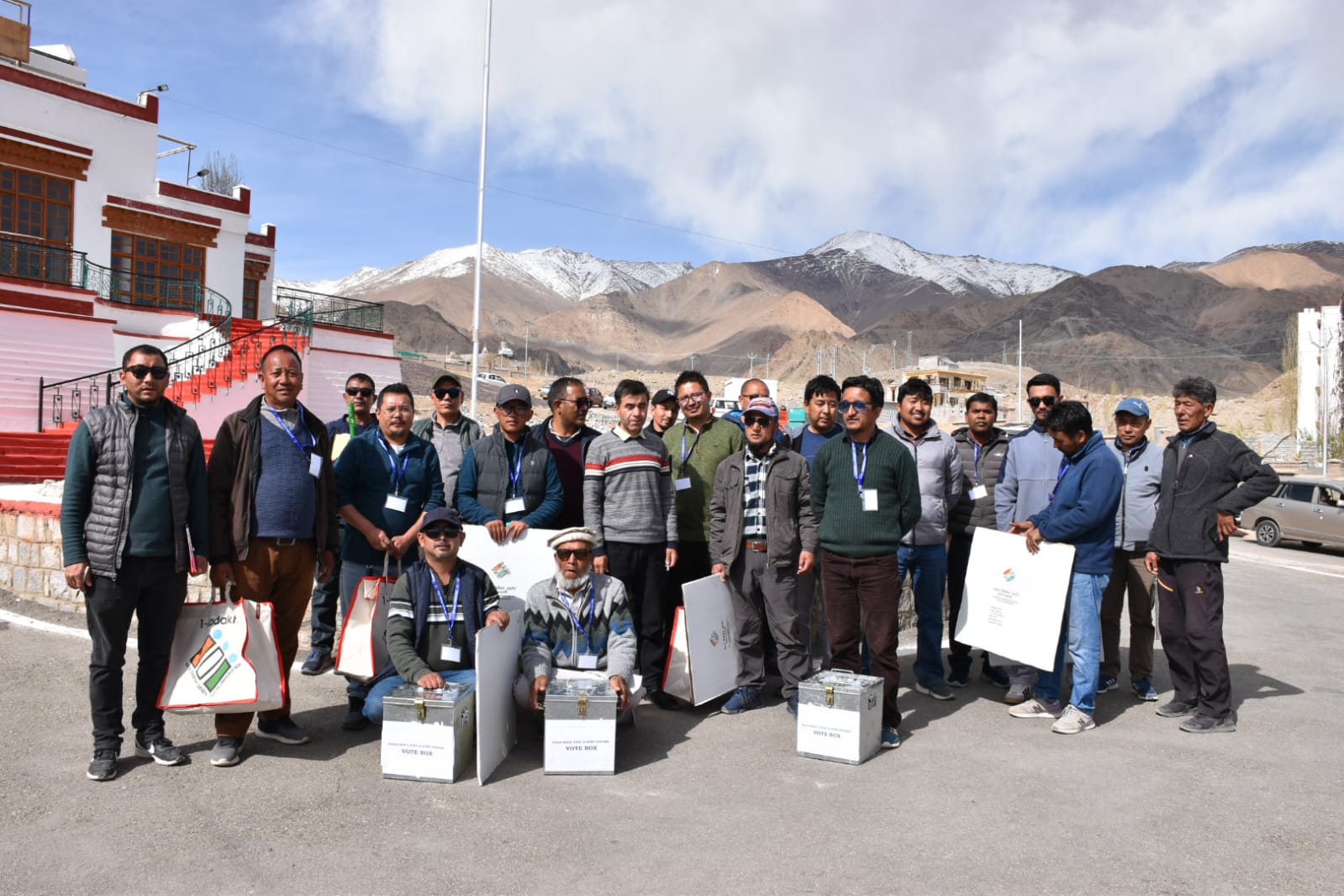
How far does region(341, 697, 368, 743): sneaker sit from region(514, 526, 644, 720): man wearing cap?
1076 millimetres

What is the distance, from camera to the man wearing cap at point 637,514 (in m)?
5.95

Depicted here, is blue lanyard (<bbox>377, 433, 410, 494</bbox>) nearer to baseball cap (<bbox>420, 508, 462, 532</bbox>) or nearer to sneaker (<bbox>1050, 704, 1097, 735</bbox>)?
baseball cap (<bbox>420, 508, 462, 532</bbox>)

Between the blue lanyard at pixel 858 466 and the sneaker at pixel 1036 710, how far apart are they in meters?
1.82

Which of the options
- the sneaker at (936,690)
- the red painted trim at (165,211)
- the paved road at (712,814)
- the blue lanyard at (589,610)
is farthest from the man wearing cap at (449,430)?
the red painted trim at (165,211)

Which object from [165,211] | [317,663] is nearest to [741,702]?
[317,663]

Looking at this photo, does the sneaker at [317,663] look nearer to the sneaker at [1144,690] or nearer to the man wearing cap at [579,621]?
the man wearing cap at [579,621]

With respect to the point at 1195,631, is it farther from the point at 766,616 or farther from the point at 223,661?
the point at 223,661

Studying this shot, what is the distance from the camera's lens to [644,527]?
5.94 meters

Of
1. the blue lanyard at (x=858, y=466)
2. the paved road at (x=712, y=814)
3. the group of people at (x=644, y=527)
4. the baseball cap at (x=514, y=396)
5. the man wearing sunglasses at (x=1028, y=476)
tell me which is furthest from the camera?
the man wearing sunglasses at (x=1028, y=476)

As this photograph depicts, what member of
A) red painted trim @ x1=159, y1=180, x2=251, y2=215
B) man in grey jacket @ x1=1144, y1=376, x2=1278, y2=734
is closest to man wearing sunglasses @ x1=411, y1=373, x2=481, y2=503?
man in grey jacket @ x1=1144, y1=376, x2=1278, y2=734

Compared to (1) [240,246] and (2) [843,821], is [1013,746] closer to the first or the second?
(2) [843,821]

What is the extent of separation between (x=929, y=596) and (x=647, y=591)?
198cm

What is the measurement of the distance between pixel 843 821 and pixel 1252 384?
151044 millimetres

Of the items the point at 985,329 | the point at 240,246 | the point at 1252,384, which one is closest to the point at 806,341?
the point at 985,329
